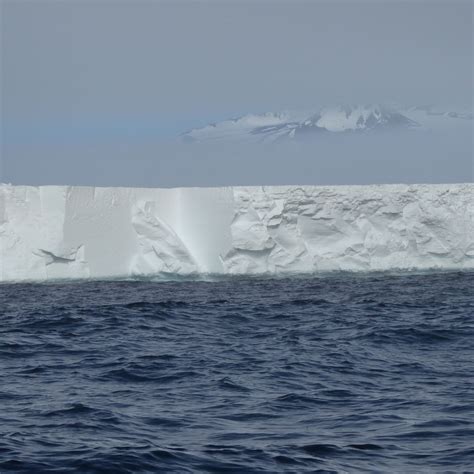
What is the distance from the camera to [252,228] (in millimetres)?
22969

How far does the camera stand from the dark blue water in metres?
5.70

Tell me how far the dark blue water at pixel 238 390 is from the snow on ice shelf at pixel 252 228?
7653 mm

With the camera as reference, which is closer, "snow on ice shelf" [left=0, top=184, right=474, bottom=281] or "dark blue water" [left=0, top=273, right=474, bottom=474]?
"dark blue water" [left=0, top=273, right=474, bottom=474]

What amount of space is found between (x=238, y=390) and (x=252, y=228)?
15308 mm

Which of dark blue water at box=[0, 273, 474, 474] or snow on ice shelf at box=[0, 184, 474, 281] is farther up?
snow on ice shelf at box=[0, 184, 474, 281]

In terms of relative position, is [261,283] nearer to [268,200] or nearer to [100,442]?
[268,200]

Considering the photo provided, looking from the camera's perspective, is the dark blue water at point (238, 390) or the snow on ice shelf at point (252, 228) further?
the snow on ice shelf at point (252, 228)

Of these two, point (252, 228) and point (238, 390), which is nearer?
point (238, 390)

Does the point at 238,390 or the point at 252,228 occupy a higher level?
the point at 252,228

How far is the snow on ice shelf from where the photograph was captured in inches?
891

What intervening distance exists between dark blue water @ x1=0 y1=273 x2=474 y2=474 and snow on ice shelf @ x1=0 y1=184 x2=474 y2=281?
301 inches

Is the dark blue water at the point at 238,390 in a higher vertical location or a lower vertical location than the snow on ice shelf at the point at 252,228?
lower

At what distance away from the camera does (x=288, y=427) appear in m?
6.45

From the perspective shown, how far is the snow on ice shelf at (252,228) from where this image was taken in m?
22.6
